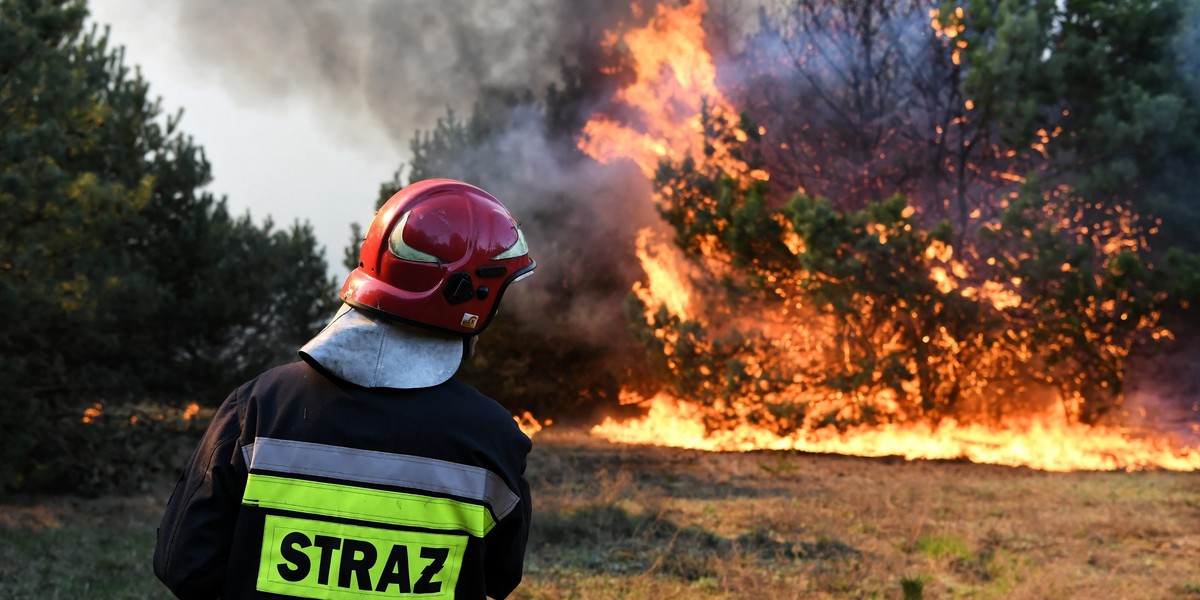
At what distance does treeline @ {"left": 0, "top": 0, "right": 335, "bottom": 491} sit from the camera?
8805mm

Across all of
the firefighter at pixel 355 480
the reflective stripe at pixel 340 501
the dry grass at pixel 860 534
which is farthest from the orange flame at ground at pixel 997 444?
the reflective stripe at pixel 340 501

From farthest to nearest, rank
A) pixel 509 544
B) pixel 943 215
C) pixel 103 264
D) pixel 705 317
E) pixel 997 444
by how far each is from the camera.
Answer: pixel 705 317, pixel 943 215, pixel 997 444, pixel 103 264, pixel 509 544

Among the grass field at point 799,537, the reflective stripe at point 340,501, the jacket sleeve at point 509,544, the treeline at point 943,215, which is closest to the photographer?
the reflective stripe at point 340,501

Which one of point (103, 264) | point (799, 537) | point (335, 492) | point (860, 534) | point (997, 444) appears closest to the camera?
point (335, 492)

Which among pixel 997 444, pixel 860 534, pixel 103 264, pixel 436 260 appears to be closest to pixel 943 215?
pixel 997 444

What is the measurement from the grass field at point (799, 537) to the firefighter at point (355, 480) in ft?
13.9

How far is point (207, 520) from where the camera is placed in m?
2.34

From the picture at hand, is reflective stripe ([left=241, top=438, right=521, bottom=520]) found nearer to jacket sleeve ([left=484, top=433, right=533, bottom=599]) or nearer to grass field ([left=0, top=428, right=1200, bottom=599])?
jacket sleeve ([left=484, top=433, right=533, bottom=599])

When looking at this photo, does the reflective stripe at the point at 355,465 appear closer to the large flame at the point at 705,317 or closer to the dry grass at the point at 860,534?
the dry grass at the point at 860,534

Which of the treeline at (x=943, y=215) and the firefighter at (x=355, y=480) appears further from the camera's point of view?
the treeline at (x=943, y=215)

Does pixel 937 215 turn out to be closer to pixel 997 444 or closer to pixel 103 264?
pixel 997 444

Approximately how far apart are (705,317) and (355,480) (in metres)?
15.0

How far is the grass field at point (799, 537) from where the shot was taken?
6.75m

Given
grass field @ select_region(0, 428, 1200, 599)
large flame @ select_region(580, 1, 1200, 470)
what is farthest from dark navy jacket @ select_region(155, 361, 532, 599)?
large flame @ select_region(580, 1, 1200, 470)
